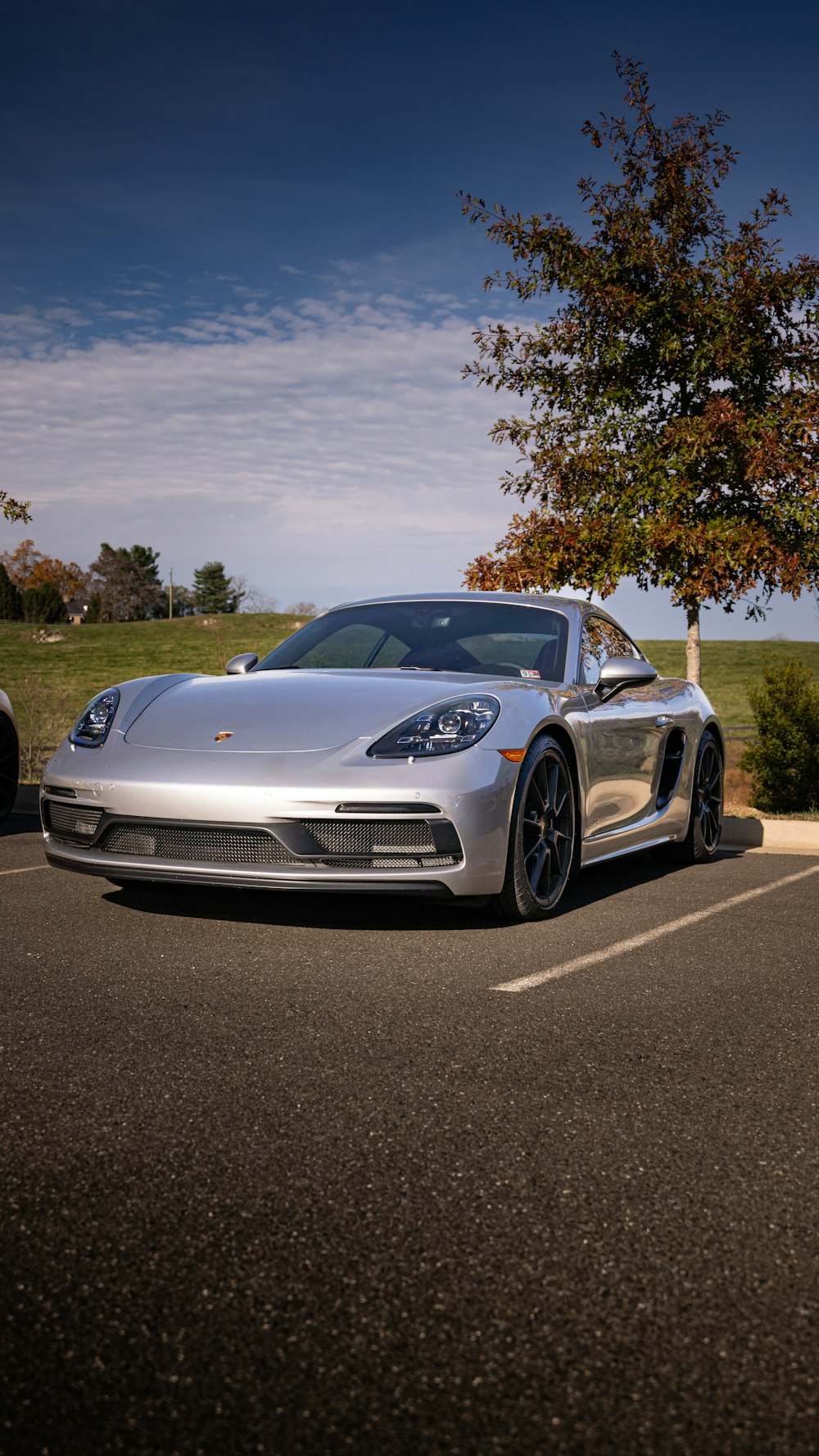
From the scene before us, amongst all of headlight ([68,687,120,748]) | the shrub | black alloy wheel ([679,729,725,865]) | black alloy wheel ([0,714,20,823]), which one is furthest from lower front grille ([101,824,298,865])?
the shrub

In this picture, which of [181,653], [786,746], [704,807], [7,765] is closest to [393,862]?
[704,807]

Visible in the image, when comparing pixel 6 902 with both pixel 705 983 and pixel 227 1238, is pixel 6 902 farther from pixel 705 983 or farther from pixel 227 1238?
pixel 227 1238

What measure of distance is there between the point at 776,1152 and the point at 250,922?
9.47 ft

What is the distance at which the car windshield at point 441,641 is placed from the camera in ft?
20.2

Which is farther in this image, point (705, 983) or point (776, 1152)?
point (705, 983)

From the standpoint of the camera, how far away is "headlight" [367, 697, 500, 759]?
4.90 m

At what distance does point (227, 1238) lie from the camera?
2160mm

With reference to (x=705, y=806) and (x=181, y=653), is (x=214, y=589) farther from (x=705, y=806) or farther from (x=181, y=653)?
(x=705, y=806)

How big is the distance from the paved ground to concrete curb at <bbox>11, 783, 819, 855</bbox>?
4.80 metres

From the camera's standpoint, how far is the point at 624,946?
4.98 meters

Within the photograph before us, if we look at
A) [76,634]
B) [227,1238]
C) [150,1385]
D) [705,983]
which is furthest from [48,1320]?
[76,634]

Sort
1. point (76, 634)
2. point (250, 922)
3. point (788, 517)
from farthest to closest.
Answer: point (76, 634), point (788, 517), point (250, 922)

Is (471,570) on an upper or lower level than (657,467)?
lower

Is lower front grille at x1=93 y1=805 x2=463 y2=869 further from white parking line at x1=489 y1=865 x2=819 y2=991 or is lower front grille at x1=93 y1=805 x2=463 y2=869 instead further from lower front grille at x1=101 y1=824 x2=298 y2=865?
white parking line at x1=489 y1=865 x2=819 y2=991
